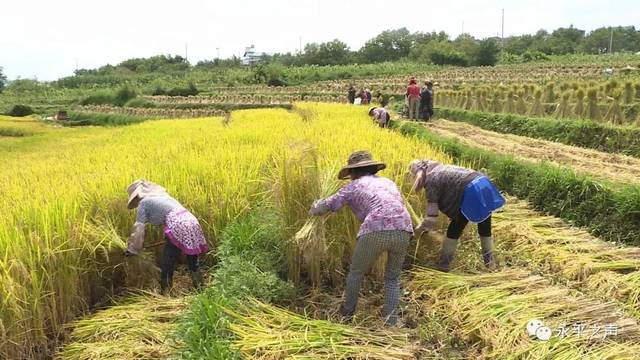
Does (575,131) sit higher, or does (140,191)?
(140,191)

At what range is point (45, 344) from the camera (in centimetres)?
350

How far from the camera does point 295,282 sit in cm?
428

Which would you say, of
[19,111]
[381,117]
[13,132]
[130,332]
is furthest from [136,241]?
[19,111]

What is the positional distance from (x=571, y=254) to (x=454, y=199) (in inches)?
47.1

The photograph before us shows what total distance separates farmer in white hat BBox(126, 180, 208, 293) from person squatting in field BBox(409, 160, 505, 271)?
1.80 m

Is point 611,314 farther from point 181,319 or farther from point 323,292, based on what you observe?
point 181,319

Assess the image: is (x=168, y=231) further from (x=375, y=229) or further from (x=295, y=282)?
(x=375, y=229)

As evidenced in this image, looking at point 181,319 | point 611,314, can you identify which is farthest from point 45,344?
point 611,314

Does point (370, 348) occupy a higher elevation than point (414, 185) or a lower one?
lower

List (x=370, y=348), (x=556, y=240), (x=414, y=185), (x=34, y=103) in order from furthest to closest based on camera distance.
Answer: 1. (x=34, y=103)
2. (x=556, y=240)
3. (x=414, y=185)
4. (x=370, y=348)

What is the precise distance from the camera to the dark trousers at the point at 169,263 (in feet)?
13.9

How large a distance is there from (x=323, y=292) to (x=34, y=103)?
2049 inches

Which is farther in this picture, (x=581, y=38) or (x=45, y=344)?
(x=581, y=38)

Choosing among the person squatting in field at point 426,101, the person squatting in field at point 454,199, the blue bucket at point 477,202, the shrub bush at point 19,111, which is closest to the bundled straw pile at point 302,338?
the person squatting in field at point 454,199
